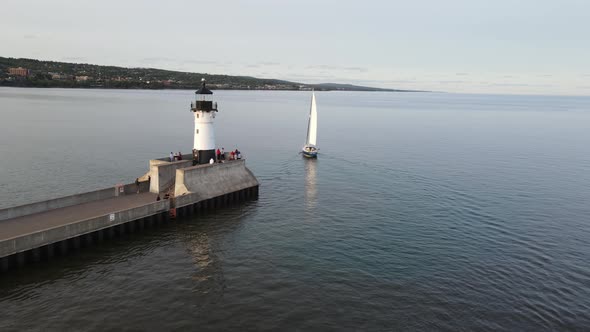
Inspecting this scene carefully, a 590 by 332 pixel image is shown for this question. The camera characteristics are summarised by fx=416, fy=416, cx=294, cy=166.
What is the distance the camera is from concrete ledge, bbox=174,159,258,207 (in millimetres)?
34844

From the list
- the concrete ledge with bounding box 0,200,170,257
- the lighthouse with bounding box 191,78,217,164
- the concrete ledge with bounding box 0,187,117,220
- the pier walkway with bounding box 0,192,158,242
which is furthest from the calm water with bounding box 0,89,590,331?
the lighthouse with bounding box 191,78,217,164

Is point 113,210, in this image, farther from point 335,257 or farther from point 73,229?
point 335,257

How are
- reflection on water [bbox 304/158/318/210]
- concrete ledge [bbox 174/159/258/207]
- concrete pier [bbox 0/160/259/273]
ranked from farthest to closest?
reflection on water [bbox 304/158/318/210]
concrete ledge [bbox 174/159/258/207]
concrete pier [bbox 0/160/259/273]

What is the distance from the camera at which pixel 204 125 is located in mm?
39781

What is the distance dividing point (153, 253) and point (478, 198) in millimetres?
32692

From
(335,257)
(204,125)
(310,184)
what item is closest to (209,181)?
(204,125)

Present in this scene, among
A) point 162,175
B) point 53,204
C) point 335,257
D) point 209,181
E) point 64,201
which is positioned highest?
point 162,175

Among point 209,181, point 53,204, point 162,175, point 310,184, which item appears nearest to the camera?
point 53,204

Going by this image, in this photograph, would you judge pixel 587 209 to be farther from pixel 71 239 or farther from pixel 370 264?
pixel 71 239

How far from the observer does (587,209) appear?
41.0m

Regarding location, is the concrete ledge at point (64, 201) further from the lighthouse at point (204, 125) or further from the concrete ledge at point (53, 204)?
the lighthouse at point (204, 125)

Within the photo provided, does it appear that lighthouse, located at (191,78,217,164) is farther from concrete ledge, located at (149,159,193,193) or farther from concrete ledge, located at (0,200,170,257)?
concrete ledge, located at (0,200,170,257)

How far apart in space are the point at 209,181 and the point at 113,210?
9266 mm

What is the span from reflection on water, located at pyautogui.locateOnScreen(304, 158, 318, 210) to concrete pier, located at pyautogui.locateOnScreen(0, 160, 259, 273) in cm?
566
